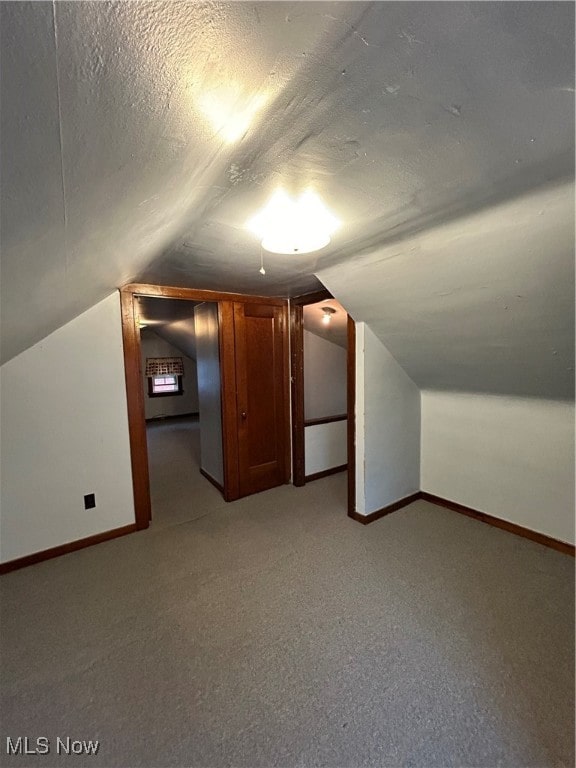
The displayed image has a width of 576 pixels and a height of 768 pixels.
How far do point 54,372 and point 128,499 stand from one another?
1098mm

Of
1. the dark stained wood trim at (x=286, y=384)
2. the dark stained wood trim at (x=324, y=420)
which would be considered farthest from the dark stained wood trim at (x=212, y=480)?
the dark stained wood trim at (x=324, y=420)

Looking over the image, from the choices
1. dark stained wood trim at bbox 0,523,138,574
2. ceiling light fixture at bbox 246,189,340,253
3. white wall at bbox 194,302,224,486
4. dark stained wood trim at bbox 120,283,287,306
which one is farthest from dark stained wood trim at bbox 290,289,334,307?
dark stained wood trim at bbox 0,523,138,574

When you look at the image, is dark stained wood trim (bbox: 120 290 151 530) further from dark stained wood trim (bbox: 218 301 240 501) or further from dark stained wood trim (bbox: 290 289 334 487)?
dark stained wood trim (bbox: 290 289 334 487)

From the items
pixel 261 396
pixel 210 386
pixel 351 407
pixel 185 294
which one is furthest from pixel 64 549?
pixel 351 407

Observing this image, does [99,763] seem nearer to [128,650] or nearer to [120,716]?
[120,716]

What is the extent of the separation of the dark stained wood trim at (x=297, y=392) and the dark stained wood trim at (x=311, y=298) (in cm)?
5

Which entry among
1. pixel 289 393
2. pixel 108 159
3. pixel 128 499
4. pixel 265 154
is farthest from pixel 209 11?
pixel 289 393

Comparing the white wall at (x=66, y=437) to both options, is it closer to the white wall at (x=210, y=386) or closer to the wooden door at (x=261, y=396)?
the white wall at (x=210, y=386)

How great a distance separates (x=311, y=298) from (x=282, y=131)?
2224mm

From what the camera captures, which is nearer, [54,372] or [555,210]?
[555,210]

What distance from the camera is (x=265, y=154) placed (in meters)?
0.96

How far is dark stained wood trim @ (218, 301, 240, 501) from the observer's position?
3.01 metres

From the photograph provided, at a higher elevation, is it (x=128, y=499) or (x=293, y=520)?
(x=128, y=499)

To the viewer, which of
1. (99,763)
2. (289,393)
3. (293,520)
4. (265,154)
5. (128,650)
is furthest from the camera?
(289,393)
